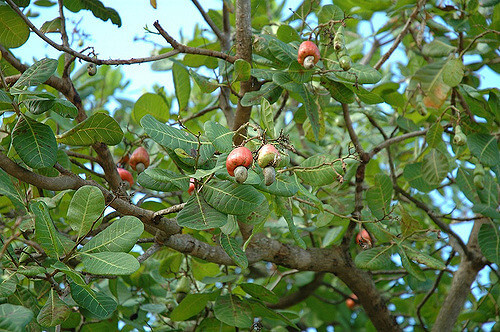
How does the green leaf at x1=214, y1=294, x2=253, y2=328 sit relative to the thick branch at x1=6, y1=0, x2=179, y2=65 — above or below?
below

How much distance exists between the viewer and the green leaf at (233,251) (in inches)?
60.1

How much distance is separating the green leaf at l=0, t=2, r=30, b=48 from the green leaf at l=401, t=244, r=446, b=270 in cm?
138

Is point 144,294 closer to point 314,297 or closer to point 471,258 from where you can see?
point 314,297

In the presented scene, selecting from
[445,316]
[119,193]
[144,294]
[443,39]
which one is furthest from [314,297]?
[119,193]

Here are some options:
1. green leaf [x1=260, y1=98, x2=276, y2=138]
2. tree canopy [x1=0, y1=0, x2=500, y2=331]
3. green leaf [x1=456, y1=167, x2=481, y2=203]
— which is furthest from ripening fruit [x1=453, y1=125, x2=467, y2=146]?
green leaf [x1=260, y1=98, x2=276, y2=138]

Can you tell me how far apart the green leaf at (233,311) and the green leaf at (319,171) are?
54 cm

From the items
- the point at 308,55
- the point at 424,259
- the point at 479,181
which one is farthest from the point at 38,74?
the point at 479,181

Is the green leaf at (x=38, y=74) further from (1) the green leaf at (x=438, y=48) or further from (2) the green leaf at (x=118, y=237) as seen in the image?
(1) the green leaf at (x=438, y=48)

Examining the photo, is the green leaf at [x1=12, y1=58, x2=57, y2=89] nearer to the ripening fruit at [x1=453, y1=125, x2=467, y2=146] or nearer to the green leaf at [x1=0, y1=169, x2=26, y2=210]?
the green leaf at [x1=0, y1=169, x2=26, y2=210]

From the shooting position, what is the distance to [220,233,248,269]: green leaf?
1.53 meters

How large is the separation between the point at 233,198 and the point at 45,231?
16.7 inches

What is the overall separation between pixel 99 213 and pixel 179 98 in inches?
30.9

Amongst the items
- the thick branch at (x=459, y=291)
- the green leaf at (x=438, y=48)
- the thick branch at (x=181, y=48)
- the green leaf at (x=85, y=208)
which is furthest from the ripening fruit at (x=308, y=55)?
the thick branch at (x=459, y=291)

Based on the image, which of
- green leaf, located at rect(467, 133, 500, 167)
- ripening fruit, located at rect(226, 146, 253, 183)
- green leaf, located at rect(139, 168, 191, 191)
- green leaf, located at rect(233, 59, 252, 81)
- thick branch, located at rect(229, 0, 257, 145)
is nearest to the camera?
ripening fruit, located at rect(226, 146, 253, 183)
